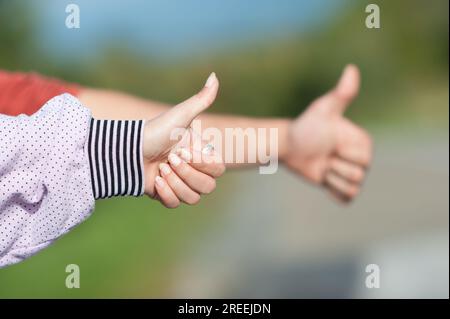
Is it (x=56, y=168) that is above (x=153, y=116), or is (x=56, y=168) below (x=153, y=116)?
below

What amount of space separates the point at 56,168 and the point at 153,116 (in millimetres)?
351

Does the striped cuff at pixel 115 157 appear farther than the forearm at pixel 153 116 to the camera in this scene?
No

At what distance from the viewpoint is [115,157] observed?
739 millimetres

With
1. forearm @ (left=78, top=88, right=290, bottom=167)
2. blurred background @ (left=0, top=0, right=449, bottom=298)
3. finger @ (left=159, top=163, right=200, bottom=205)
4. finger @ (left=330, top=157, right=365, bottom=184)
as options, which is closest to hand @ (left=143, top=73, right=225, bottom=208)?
finger @ (left=159, top=163, right=200, bottom=205)

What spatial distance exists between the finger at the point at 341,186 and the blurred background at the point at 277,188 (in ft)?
2.57

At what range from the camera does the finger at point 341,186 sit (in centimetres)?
109

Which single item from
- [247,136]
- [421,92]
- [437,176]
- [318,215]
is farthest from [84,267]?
[421,92]

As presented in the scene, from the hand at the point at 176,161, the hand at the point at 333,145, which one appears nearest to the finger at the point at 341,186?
the hand at the point at 333,145

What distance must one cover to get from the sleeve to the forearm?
0.25 meters

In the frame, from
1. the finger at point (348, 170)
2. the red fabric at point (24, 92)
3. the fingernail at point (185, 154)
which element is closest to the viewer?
the fingernail at point (185, 154)

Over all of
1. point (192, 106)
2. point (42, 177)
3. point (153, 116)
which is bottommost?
point (42, 177)

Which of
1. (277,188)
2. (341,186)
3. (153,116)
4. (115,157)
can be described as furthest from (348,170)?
(277,188)

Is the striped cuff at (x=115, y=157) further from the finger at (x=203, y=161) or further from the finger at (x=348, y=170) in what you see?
the finger at (x=348, y=170)

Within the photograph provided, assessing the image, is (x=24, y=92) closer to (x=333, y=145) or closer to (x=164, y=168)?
(x=164, y=168)
